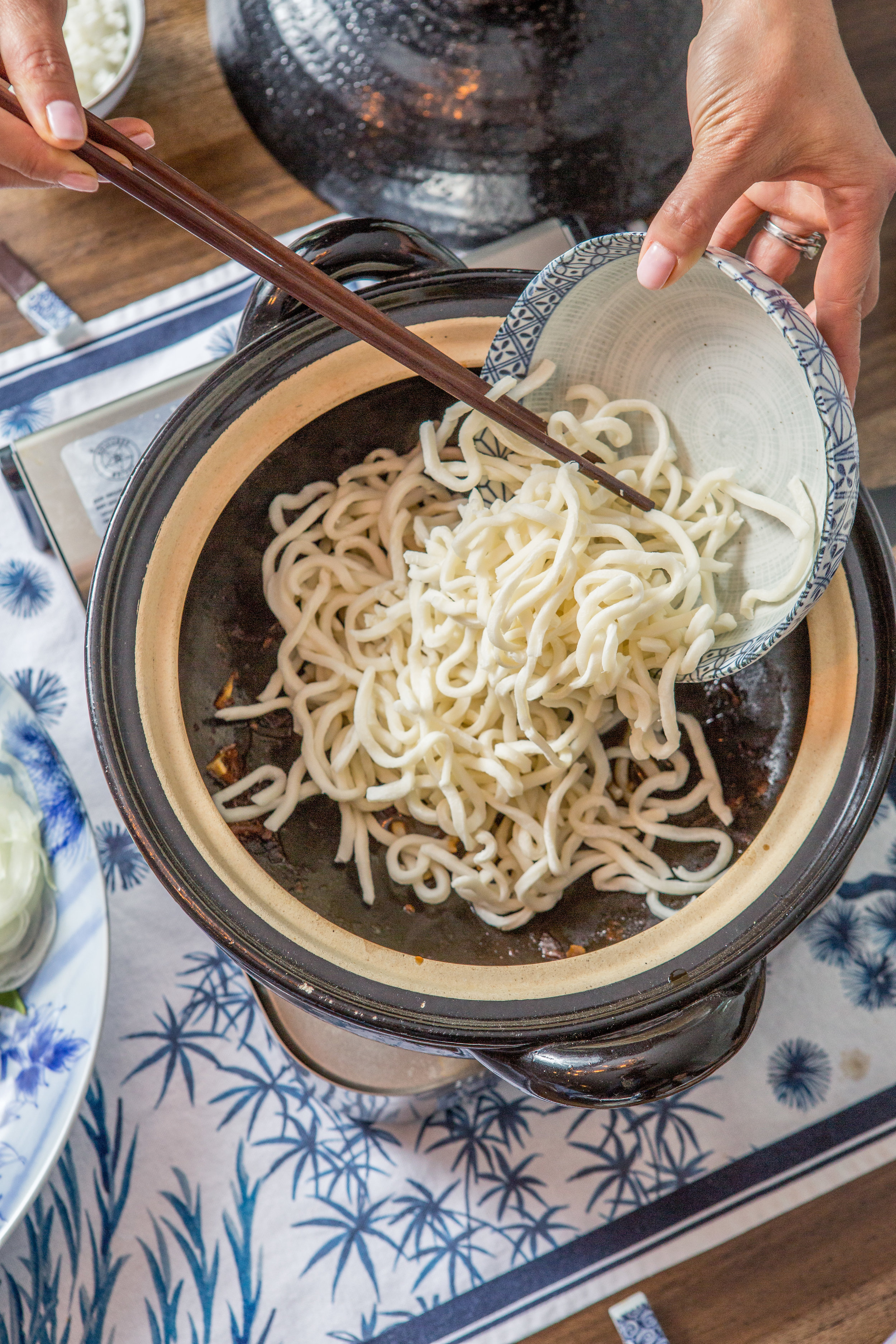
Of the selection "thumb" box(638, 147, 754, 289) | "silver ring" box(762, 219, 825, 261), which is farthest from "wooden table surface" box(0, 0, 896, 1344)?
"thumb" box(638, 147, 754, 289)

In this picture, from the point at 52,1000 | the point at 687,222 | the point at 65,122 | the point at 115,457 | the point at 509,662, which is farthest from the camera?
the point at 115,457

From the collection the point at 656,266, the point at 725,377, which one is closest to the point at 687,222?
the point at 656,266

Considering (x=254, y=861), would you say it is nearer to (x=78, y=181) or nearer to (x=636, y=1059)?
(x=636, y=1059)

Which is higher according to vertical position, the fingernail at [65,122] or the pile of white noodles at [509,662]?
the fingernail at [65,122]

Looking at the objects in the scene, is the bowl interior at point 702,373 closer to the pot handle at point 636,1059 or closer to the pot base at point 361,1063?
the pot handle at point 636,1059

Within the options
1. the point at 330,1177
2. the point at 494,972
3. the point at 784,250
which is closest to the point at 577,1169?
the point at 330,1177

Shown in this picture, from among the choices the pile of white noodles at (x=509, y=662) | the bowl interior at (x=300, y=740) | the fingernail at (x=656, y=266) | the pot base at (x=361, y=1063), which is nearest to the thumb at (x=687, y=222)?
the fingernail at (x=656, y=266)

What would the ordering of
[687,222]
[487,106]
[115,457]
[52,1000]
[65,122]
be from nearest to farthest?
[65,122] → [687,222] → [52,1000] → [115,457] → [487,106]
